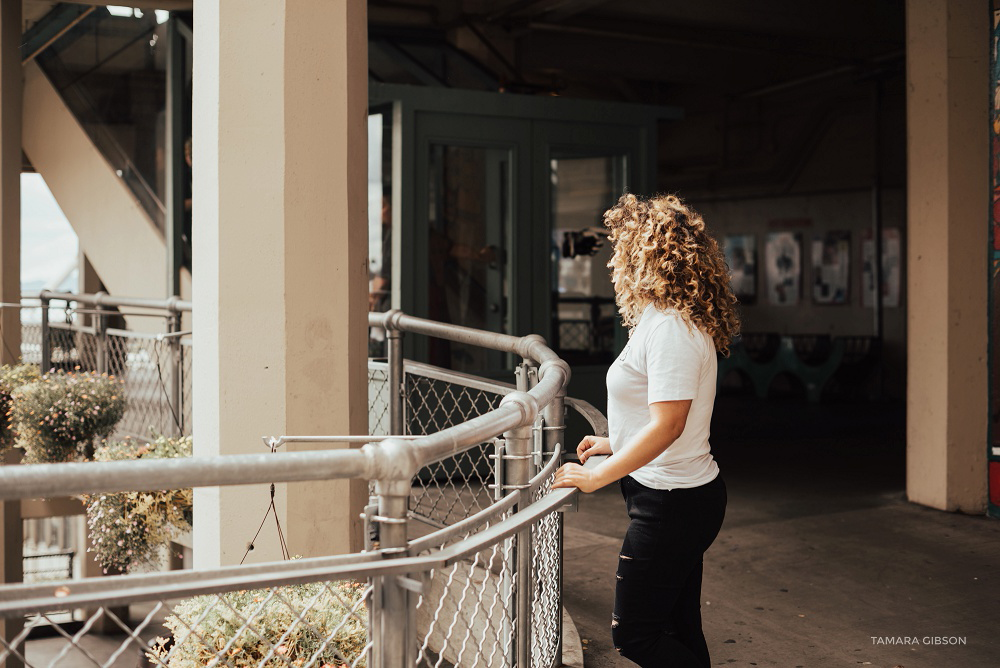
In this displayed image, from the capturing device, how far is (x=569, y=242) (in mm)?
7426

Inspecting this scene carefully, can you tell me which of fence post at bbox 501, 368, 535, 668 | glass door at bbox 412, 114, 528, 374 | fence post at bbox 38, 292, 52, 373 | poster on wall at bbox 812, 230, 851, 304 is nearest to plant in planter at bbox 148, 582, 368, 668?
fence post at bbox 501, 368, 535, 668

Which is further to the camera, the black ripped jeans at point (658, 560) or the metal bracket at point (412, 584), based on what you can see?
the black ripped jeans at point (658, 560)

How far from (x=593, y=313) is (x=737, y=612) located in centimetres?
363

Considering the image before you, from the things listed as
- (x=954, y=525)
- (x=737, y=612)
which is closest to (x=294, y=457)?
(x=737, y=612)

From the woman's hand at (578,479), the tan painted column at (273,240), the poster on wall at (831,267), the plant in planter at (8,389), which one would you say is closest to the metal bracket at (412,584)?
the woman's hand at (578,479)

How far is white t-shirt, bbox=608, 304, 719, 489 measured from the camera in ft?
7.88

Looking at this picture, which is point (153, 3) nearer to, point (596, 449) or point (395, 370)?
point (395, 370)

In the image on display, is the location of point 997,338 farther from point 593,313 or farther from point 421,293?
point 421,293

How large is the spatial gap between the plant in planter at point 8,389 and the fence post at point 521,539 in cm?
573

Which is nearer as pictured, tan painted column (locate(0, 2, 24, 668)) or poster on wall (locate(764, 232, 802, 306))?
tan painted column (locate(0, 2, 24, 668))

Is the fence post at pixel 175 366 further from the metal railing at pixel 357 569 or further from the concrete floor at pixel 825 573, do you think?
the metal railing at pixel 357 569

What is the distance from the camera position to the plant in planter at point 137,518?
18.3ft

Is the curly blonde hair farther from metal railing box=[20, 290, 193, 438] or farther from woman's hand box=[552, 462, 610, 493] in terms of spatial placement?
metal railing box=[20, 290, 193, 438]

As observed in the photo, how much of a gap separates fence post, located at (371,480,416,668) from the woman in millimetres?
856
